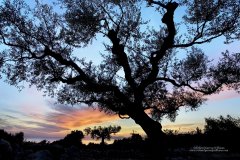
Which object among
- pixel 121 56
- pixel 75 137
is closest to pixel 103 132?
pixel 75 137

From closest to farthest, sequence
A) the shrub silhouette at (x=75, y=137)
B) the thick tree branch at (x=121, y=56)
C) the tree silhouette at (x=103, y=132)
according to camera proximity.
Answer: the thick tree branch at (x=121, y=56), the shrub silhouette at (x=75, y=137), the tree silhouette at (x=103, y=132)

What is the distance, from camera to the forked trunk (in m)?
26.4

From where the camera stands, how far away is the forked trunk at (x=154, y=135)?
86.6 feet

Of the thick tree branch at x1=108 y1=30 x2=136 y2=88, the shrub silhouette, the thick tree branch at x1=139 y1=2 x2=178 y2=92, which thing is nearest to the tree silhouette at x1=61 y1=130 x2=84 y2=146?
the shrub silhouette

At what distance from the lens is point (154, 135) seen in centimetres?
2684

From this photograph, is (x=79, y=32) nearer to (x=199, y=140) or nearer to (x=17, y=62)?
(x=17, y=62)

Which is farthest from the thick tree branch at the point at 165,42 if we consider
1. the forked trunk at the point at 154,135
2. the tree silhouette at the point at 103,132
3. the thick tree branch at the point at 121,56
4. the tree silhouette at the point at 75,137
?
the tree silhouette at the point at 103,132

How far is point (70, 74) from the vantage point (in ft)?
96.3

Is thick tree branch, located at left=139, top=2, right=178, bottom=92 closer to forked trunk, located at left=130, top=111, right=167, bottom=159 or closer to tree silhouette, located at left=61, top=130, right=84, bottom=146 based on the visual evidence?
forked trunk, located at left=130, top=111, right=167, bottom=159

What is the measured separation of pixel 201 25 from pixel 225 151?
17.1 metres

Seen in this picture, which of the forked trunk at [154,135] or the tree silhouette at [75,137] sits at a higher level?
the tree silhouette at [75,137]

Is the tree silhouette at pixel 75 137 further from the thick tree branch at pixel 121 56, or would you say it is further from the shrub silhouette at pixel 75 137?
the thick tree branch at pixel 121 56

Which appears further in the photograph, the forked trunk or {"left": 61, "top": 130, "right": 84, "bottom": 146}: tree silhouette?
{"left": 61, "top": 130, "right": 84, "bottom": 146}: tree silhouette

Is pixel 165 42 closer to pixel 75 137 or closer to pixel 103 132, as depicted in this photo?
pixel 75 137
